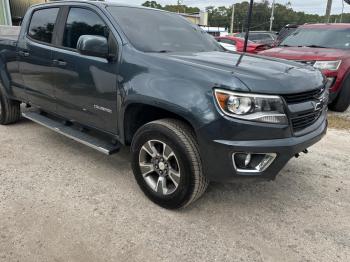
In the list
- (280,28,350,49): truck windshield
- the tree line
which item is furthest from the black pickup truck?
the tree line

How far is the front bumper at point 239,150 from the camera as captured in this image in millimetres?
2631

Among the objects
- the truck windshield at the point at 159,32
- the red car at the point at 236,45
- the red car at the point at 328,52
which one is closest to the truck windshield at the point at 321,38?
the red car at the point at 328,52

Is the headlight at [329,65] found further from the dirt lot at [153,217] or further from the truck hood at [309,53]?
the dirt lot at [153,217]

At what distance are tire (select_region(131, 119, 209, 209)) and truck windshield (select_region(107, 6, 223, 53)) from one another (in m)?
0.85

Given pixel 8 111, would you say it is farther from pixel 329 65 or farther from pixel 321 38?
pixel 321 38

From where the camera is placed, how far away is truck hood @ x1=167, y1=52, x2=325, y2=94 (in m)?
2.66

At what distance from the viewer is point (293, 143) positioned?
273 centimetres

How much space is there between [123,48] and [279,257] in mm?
2241

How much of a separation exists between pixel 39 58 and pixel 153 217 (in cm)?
253

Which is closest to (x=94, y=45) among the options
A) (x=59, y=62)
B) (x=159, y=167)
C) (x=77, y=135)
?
(x=59, y=62)

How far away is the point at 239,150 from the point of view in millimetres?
2627

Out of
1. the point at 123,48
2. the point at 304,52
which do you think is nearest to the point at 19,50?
the point at 123,48

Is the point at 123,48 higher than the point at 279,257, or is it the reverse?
the point at 123,48

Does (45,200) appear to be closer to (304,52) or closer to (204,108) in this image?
(204,108)
